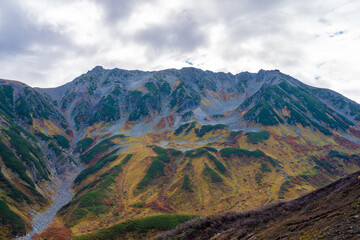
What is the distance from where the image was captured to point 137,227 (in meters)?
53.7

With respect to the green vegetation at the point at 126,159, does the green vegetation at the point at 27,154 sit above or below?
above

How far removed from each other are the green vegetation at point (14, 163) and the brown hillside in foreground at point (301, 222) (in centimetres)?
8413

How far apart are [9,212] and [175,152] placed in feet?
286

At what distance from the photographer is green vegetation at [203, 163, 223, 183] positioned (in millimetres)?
96863

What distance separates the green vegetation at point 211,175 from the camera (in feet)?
318

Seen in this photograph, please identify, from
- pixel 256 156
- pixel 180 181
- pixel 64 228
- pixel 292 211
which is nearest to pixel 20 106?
pixel 64 228

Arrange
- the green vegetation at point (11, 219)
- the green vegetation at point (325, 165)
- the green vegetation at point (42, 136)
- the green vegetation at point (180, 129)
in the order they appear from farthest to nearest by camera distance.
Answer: the green vegetation at point (180, 129) → the green vegetation at point (42, 136) → the green vegetation at point (325, 165) → the green vegetation at point (11, 219)

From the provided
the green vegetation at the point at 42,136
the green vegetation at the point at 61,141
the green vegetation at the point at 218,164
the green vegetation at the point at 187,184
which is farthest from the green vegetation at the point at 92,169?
the green vegetation at the point at 218,164

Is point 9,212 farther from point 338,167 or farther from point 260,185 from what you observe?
point 338,167

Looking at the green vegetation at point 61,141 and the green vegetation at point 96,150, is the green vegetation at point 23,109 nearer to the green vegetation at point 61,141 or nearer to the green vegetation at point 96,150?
the green vegetation at point 61,141

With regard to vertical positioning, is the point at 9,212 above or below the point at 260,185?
above

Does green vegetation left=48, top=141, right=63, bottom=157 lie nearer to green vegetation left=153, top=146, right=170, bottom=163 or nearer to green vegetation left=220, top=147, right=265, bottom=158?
green vegetation left=153, top=146, right=170, bottom=163

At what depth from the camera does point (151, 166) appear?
110938 millimetres

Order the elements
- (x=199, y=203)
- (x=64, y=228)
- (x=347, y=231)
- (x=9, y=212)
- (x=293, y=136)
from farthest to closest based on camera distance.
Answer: (x=293, y=136)
(x=199, y=203)
(x=64, y=228)
(x=9, y=212)
(x=347, y=231)
